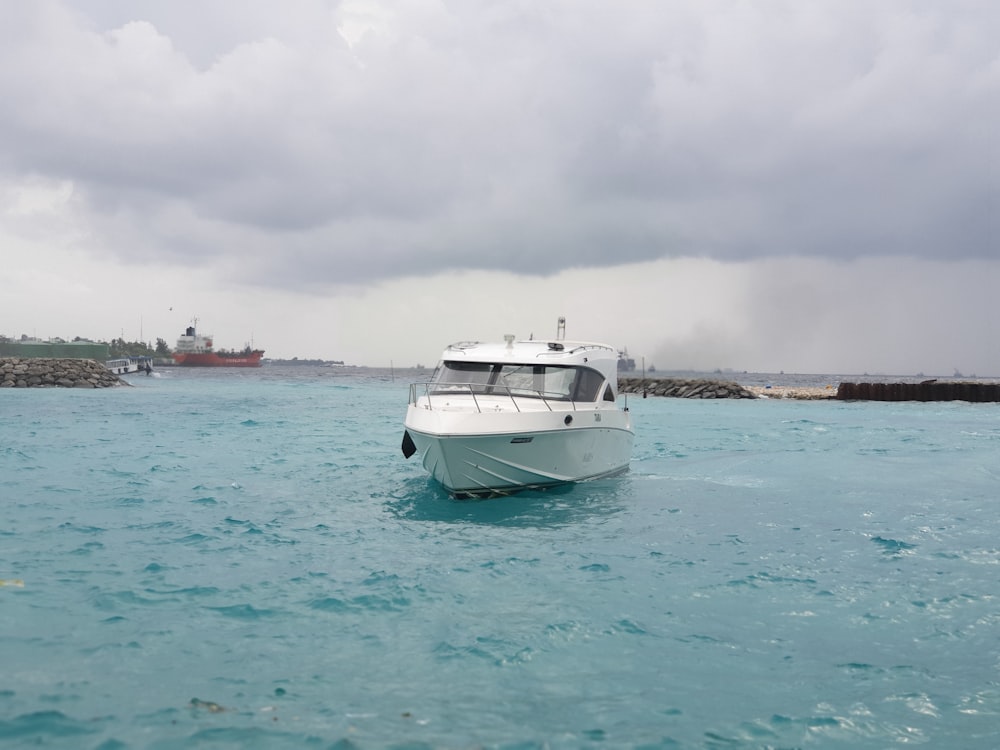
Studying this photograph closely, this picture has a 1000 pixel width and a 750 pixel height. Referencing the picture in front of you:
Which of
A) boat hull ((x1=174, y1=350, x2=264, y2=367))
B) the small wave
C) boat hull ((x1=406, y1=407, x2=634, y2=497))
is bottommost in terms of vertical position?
the small wave

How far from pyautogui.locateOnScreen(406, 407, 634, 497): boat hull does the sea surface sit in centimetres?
44

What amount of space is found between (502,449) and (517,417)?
2.12 feet

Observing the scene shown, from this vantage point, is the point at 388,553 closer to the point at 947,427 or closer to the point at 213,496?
the point at 213,496

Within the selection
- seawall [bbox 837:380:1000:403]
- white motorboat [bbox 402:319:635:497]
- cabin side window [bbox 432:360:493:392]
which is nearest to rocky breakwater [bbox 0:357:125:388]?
cabin side window [bbox 432:360:493:392]

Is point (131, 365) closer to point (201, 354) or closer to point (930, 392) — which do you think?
point (201, 354)

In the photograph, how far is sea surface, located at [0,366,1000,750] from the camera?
5465 millimetres

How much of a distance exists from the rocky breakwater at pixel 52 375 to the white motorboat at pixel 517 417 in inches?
2518

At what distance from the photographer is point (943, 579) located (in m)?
9.84

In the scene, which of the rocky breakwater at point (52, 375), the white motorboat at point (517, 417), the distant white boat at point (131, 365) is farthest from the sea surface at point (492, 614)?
the distant white boat at point (131, 365)

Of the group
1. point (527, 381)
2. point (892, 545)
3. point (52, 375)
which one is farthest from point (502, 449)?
point (52, 375)

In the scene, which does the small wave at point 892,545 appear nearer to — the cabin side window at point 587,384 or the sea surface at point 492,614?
the sea surface at point 492,614

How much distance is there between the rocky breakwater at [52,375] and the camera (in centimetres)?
6761

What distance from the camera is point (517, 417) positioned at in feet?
45.1

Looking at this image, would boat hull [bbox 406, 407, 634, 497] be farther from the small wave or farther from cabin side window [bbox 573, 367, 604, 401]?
the small wave
